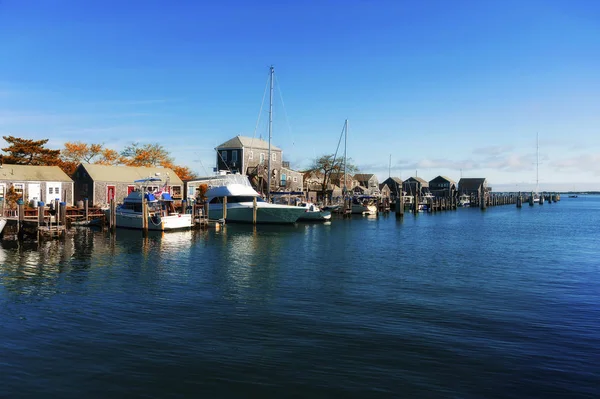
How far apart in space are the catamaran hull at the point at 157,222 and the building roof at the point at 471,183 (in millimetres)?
135742

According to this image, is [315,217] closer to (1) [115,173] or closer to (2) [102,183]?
(1) [115,173]

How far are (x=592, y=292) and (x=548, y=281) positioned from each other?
2713 mm

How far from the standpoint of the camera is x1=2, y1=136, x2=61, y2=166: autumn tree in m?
64.7

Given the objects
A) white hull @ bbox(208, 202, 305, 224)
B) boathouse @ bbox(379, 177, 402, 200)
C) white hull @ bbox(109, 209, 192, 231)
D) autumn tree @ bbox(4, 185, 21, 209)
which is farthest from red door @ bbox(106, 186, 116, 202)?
boathouse @ bbox(379, 177, 402, 200)

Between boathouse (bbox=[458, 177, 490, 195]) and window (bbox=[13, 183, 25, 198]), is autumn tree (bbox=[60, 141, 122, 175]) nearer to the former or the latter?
window (bbox=[13, 183, 25, 198])

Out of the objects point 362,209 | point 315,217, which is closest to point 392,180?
point 362,209

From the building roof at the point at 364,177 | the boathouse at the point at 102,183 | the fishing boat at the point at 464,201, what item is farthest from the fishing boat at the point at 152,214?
the fishing boat at the point at 464,201

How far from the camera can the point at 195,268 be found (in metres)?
26.2

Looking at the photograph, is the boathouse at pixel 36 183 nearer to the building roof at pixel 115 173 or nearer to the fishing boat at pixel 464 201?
the building roof at pixel 115 173

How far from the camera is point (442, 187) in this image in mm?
154875

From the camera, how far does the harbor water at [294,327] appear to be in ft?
36.1

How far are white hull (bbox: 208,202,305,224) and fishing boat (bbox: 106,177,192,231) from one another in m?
9.24

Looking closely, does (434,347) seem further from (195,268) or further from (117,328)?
(195,268)

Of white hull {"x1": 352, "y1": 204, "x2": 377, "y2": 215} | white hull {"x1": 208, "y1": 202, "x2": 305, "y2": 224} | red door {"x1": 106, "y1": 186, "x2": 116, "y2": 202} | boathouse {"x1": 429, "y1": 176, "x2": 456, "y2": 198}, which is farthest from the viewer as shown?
boathouse {"x1": 429, "y1": 176, "x2": 456, "y2": 198}
